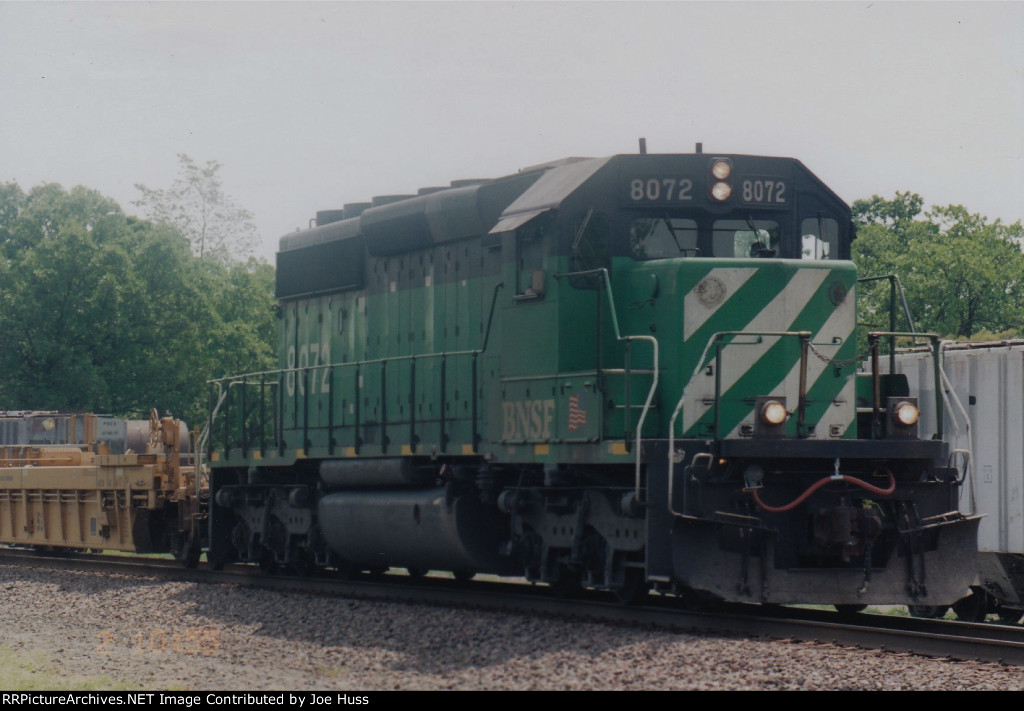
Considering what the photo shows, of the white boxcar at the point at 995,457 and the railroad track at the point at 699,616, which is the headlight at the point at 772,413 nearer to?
the railroad track at the point at 699,616

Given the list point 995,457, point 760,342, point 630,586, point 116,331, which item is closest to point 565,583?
point 630,586

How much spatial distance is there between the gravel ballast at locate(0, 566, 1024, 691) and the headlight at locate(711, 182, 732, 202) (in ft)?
12.1

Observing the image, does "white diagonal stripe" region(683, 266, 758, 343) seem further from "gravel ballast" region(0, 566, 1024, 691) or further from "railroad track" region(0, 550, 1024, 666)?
"gravel ballast" region(0, 566, 1024, 691)

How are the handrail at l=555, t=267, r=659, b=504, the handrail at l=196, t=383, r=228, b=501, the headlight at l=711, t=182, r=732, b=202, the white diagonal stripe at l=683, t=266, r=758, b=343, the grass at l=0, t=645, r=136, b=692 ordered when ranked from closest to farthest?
the grass at l=0, t=645, r=136, b=692 < the handrail at l=555, t=267, r=659, b=504 < the white diagonal stripe at l=683, t=266, r=758, b=343 < the headlight at l=711, t=182, r=732, b=202 < the handrail at l=196, t=383, r=228, b=501

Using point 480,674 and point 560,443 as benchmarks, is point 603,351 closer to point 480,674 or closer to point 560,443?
point 560,443

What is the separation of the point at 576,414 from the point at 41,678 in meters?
4.60

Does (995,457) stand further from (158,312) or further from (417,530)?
(158,312)

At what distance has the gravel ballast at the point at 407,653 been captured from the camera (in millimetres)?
8523

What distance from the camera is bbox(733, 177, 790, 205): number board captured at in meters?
11.8

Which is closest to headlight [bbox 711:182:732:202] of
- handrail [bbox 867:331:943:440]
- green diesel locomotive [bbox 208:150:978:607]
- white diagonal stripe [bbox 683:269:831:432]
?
green diesel locomotive [bbox 208:150:978:607]

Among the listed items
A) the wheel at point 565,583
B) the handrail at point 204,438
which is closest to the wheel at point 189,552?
the handrail at point 204,438

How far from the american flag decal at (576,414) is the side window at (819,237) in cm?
237

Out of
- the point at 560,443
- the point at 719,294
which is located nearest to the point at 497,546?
the point at 560,443

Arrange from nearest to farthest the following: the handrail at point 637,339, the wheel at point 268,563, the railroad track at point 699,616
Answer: the railroad track at point 699,616 → the handrail at point 637,339 → the wheel at point 268,563
